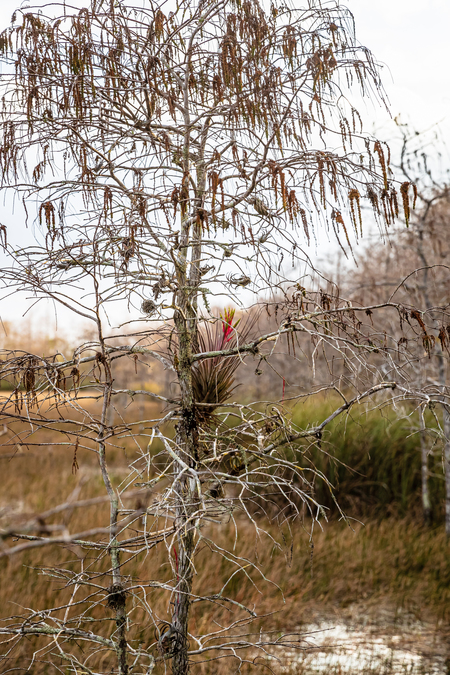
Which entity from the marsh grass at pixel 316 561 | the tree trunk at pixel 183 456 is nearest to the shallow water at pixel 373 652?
the marsh grass at pixel 316 561

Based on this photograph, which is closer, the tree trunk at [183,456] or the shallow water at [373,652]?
the tree trunk at [183,456]

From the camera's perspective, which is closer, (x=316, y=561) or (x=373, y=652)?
(x=373, y=652)

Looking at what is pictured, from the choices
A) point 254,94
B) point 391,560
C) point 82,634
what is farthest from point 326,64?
point 391,560

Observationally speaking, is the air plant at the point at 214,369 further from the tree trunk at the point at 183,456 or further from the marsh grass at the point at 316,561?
the marsh grass at the point at 316,561

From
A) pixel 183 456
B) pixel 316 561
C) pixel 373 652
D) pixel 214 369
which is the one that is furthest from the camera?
pixel 316 561

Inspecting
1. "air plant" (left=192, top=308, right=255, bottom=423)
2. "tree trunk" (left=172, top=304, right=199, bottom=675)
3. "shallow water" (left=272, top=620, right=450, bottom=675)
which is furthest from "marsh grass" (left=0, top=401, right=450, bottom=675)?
"air plant" (left=192, top=308, right=255, bottom=423)

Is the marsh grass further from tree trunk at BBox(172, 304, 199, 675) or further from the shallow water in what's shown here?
tree trunk at BBox(172, 304, 199, 675)

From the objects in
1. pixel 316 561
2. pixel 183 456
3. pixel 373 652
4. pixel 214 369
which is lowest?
pixel 373 652

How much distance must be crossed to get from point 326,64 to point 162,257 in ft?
3.73

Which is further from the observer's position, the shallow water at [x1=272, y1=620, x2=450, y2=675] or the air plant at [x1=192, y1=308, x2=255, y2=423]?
the shallow water at [x1=272, y1=620, x2=450, y2=675]

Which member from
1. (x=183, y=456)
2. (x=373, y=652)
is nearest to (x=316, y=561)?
(x=373, y=652)

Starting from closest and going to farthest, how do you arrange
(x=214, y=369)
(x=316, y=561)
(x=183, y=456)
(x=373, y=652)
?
1. (x=183, y=456)
2. (x=214, y=369)
3. (x=373, y=652)
4. (x=316, y=561)

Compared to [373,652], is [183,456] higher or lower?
higher

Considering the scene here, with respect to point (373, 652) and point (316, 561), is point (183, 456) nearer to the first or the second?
point (373, 652)
